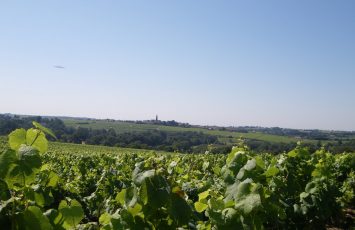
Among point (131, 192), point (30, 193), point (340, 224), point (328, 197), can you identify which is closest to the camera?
point (30, 193)

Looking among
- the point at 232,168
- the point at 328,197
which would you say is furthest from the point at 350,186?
the point at 232,168

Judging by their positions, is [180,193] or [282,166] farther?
[282,166]

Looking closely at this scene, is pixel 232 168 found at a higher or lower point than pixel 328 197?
higher

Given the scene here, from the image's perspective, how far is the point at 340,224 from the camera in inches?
359

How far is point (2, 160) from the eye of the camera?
1531 millimetres

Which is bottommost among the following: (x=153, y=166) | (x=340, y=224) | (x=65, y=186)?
(x=340, y=224)

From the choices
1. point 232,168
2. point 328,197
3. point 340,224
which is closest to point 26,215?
point 232,168

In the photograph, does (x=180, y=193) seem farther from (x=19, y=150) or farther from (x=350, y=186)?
(x=350, y=186)

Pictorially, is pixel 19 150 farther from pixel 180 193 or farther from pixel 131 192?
pixel 180 193

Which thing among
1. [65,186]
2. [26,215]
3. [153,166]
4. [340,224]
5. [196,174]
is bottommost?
[340,224]

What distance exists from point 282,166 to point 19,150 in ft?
14.6

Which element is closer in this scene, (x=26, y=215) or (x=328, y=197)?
A: (x=26, y=215)

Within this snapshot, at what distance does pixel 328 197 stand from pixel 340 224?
10.0 ft

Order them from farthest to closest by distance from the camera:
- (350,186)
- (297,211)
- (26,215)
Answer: (350,186) < (297,211) < (26,215)
